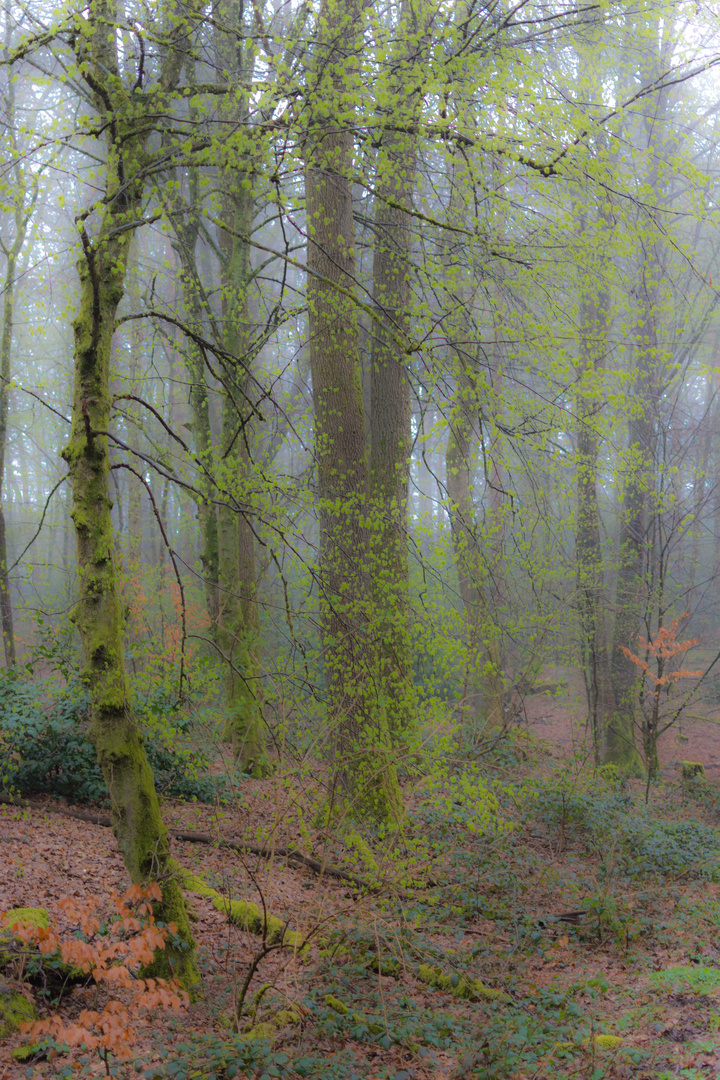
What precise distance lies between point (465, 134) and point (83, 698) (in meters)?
6.39

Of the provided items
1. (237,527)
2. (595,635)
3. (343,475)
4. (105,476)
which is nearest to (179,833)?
(343,475)

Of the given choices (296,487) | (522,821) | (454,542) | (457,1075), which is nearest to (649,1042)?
(457,1075)

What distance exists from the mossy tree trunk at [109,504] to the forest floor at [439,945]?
0.53 meters

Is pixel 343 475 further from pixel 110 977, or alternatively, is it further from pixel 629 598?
pixel 629 598

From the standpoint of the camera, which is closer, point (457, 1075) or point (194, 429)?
point (457, 1075)

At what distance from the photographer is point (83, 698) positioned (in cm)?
795

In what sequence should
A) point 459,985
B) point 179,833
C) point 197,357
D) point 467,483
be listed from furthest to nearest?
point 467,483 < point 197,357 < point 179,833 < point 459,985

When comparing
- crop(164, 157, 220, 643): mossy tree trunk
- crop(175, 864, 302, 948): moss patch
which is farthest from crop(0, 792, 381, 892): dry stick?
crop(164, 157, 220, 643): mossy tree trunk

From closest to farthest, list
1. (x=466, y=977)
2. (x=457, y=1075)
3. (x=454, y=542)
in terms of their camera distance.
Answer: (x=457, y=1075) < (x=466, y=977) < (x=454, y=542)

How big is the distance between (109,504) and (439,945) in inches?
171

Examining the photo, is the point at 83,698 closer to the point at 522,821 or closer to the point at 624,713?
the point at 522,821

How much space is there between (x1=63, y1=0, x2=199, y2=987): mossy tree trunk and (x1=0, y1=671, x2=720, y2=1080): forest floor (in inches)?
21.0

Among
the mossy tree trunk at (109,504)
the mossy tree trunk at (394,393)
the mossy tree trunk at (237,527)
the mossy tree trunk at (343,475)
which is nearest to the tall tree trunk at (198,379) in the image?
the mossy tree trunk at (237,527)

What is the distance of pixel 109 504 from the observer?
4.44 meters
